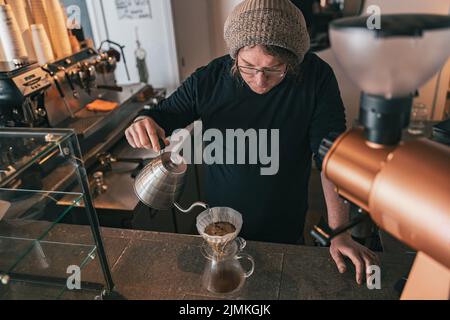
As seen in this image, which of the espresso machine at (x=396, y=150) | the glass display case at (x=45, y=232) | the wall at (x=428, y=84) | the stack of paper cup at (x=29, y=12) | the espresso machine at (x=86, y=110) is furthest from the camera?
the wall at (x=428, y=84)

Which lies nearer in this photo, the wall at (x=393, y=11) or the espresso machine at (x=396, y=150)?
the espresso machine at (x=396, y=150)

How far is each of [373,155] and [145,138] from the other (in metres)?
0.70

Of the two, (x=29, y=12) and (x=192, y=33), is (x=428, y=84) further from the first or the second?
(x=29, y=12)

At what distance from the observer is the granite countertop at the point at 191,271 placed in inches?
40.1

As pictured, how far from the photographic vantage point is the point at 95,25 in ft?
9.53

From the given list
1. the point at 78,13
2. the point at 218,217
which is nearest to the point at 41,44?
the point at 78,13

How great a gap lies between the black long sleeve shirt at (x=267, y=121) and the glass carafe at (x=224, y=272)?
0.46 metres

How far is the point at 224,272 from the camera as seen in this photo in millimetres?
1057

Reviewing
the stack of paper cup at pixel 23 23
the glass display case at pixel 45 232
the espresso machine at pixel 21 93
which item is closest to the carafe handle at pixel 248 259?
the glass display case at pixel 45 232

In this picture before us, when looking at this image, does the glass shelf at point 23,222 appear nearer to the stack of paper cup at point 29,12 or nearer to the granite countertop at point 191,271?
the granite countertop at point 191,271

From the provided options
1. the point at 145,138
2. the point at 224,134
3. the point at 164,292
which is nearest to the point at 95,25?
the point at 224,134

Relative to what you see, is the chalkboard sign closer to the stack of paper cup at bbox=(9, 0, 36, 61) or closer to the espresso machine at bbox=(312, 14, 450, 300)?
→ the stack of paper cup at bbox=(9, 0, 36, 61)

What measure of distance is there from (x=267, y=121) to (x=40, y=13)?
4.80 ft
